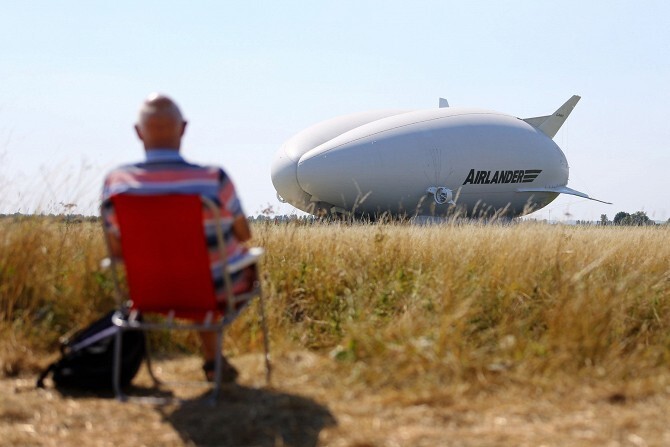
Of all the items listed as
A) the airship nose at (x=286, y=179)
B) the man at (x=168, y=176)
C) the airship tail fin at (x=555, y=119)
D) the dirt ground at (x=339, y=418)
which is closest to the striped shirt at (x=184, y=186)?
the man at (x=168, y=176)

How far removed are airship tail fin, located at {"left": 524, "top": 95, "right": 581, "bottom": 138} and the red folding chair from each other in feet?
93.6

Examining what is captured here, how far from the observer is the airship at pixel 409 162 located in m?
19.9

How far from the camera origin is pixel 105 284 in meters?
A: 4.59

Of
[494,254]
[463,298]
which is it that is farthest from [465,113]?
[463,298]

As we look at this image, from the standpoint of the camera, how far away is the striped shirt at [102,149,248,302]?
296cm

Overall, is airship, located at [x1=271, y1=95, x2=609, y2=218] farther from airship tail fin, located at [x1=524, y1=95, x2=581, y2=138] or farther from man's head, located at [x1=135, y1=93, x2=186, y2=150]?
man's head, located at [x1=135, y1=93, x2=186, y2=150]

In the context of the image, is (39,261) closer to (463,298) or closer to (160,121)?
(160,121)

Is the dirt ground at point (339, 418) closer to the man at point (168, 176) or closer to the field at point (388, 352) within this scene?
the field at point (388, 352)

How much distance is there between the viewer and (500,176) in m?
23.2

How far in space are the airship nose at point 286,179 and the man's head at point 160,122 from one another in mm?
17308

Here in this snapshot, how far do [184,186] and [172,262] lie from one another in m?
0.33

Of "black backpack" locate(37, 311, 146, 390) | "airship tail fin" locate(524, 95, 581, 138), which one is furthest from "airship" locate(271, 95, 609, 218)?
"black backpack" locate(37, 311, 146, 390)

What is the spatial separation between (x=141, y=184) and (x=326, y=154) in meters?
16.9

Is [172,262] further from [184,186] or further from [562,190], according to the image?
[562,190]
